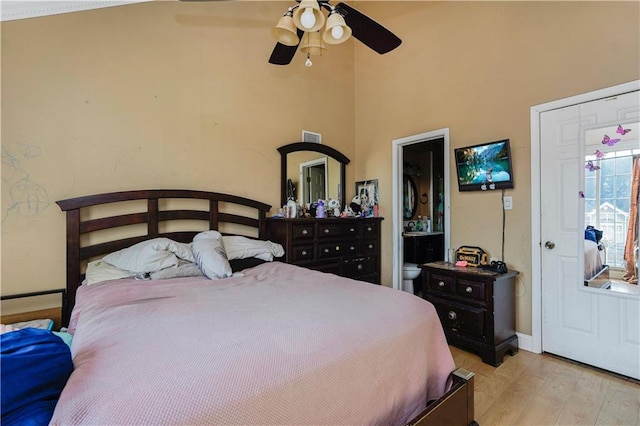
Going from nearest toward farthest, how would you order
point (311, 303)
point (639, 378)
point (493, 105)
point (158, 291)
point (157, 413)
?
point (157, 413) → point (311, 303) → point (158, 291) → point (639, 378) → point (493, 105)

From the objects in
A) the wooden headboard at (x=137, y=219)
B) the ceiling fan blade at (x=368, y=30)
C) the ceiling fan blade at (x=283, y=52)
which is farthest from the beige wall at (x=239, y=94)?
the ceiling fan blade at (x=368, y=30)

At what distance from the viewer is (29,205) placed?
2141 mm

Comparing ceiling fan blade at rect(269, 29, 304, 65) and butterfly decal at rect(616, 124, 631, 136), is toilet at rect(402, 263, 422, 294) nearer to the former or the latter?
butterfly decal at rect(616, 124, 631, 136)

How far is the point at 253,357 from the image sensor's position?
938 mm

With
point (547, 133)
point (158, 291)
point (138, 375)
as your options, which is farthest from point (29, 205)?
point (547, 133)

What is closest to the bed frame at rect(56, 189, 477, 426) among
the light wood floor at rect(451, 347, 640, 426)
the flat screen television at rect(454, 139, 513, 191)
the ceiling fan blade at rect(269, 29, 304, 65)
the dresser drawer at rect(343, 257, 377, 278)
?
the dresser drawer at rect(343, 257, 377, 278)

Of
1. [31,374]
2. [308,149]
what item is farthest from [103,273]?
[308,149]

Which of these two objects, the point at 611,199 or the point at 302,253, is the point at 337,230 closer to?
the point at 302,253

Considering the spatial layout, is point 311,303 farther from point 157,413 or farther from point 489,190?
point 489,190

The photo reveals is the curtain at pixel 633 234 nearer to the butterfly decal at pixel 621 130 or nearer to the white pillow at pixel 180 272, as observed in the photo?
the butterfly decal at pixel 621 130

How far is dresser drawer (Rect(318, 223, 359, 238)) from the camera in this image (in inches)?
125

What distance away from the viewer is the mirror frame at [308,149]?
339 centimetres

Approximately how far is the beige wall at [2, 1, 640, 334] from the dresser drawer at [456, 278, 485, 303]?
490 mm

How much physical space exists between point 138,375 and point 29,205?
209cm
